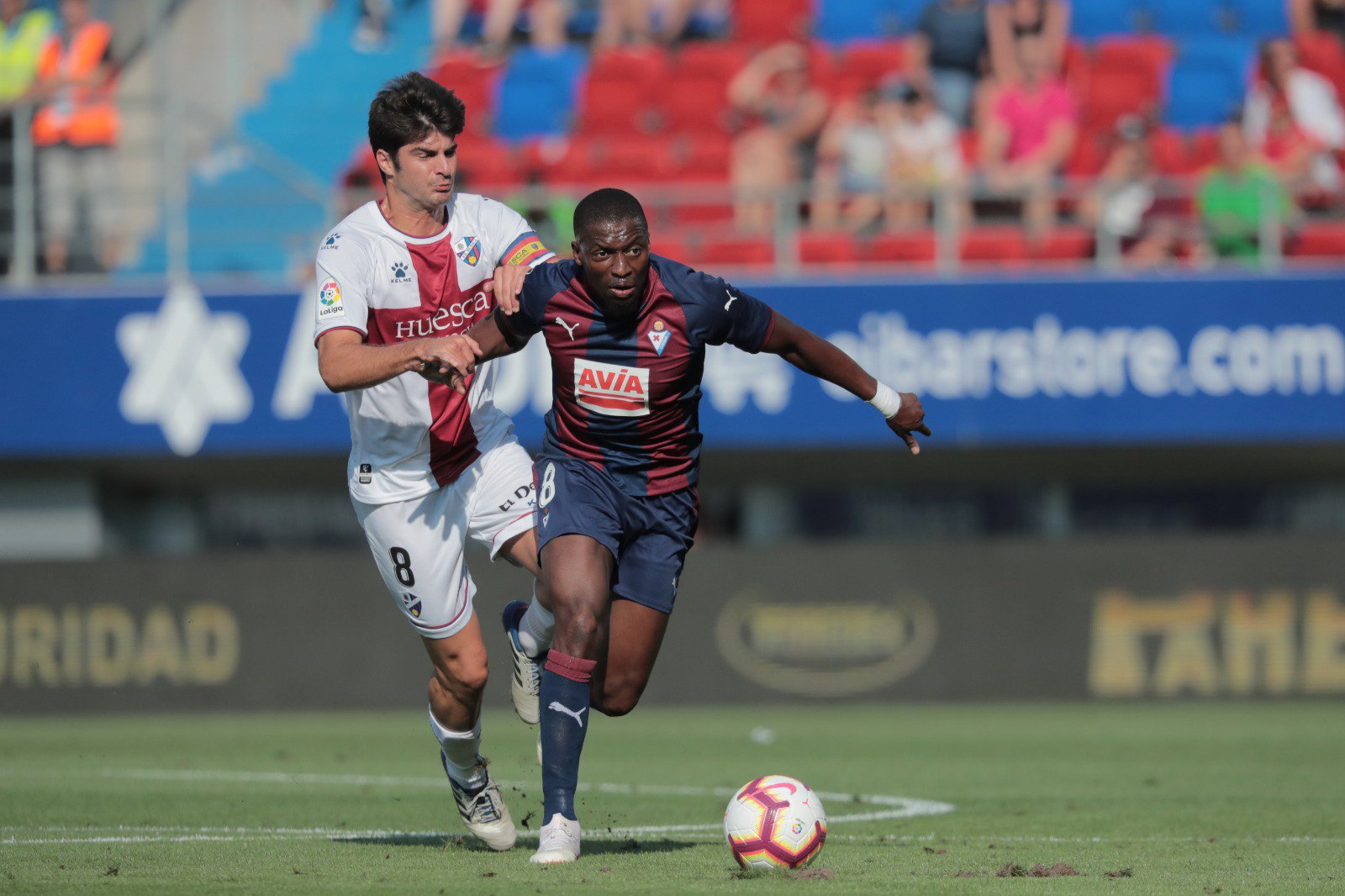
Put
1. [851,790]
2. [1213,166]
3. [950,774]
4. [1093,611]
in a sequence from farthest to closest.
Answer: [1213,166] < [1093,611] < [950,774] < [851,790]

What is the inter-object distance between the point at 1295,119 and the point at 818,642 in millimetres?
6905

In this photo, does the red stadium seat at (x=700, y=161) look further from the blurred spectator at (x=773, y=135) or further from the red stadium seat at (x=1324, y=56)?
the red stadium seat at (x=1324, y=56)

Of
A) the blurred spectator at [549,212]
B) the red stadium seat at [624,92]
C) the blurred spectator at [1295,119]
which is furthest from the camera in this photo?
the red stadium seat at [624,92]

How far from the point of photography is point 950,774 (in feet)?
33.0

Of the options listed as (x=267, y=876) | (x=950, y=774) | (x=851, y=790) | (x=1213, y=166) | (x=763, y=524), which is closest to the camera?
(x=267, y=876)

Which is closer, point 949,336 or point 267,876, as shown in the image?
point 267,876

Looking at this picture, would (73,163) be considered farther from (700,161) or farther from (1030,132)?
(1030,132)

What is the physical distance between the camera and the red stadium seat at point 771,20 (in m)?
19.5

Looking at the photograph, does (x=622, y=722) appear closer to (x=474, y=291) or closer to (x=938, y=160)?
(x=938, y=160)

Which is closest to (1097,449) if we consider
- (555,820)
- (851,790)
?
(851,790)

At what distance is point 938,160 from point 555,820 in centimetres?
1148

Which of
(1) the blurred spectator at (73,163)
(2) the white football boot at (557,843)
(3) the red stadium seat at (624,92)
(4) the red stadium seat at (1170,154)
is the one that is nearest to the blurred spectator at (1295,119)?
(4) the red stadium seat at (1170,154)

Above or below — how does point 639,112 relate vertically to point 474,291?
above

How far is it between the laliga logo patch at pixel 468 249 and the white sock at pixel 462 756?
66.2 inches
